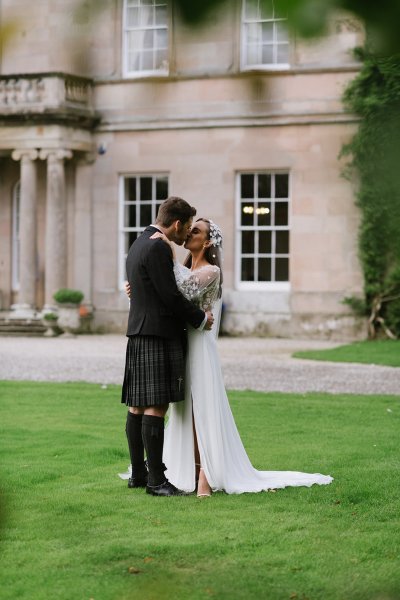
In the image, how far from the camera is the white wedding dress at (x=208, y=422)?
20.1 feet

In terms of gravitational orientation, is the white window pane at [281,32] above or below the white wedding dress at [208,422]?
above

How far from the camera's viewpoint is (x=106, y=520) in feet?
17.3

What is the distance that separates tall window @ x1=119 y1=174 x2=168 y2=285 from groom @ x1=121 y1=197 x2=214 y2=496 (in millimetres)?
14825

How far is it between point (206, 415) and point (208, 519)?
899 millimetres

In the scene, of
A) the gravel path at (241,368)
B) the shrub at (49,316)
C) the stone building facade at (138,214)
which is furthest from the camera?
the shrub at (49,316)

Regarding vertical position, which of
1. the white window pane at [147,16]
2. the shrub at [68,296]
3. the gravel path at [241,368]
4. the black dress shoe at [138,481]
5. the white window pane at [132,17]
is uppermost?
the white window pane at [147,16]

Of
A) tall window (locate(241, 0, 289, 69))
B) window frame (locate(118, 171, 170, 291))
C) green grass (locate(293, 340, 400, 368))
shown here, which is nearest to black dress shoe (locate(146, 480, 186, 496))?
tall window (locate(241, 0, 289, 69))

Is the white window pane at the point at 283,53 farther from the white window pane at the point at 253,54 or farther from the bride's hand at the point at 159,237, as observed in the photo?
the bride's hand at the point at 159,237

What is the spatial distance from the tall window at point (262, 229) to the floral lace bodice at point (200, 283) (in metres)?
13.9

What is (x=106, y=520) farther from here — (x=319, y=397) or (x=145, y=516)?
(x=319, y=397)

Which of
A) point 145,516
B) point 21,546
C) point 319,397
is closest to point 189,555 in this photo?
point 21,546

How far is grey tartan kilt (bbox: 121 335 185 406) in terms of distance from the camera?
596cm

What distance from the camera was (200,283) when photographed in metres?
6.11

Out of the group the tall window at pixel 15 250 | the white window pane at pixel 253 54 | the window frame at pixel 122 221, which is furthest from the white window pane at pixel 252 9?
the tall window at pixel 15 250
